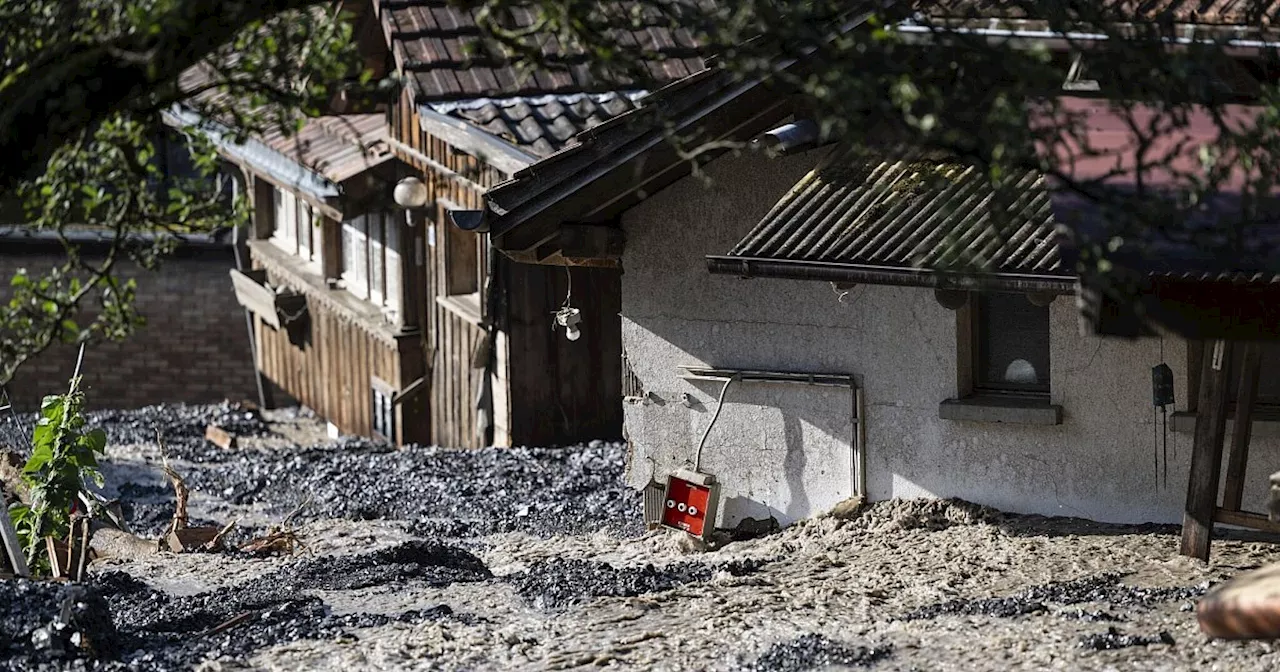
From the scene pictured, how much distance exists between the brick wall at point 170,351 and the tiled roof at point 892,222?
1424 centimetres

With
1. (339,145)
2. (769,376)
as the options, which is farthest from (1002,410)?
(339,145)

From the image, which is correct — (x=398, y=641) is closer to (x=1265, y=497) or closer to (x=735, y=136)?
(x=735, y=136)

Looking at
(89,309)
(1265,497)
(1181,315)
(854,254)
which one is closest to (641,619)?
(854,254)

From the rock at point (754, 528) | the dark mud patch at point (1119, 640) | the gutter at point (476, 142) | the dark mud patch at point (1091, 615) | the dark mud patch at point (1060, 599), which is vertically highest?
the gutter at point (476, 142)

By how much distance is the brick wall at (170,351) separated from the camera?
22562 millimetres

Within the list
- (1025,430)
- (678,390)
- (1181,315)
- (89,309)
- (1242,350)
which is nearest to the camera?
(1181,315)

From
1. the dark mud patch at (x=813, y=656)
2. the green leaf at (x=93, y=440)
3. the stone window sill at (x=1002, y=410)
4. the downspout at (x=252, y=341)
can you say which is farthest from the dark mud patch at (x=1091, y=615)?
the downspout at (x=252, y=341)

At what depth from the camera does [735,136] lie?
1007 centimetres

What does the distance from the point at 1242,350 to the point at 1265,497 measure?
47.0 inches

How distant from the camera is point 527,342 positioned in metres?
14.4

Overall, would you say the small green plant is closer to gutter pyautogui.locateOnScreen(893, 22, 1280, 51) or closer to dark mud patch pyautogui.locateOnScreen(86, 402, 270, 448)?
gutter pyautogui.locateOnScreen(893, 22, 1280, 51)

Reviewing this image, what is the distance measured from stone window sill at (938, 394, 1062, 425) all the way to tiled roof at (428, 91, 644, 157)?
14.0 ft

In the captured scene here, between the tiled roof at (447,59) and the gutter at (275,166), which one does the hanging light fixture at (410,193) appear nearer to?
the tiled roof at (447,59)

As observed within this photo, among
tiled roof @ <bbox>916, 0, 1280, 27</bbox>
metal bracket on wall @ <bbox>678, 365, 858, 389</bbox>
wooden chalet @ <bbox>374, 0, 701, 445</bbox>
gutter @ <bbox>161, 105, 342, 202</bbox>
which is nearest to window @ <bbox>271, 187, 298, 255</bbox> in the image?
gutter @ <bbox>161, 105, 342, 202</bbox>
